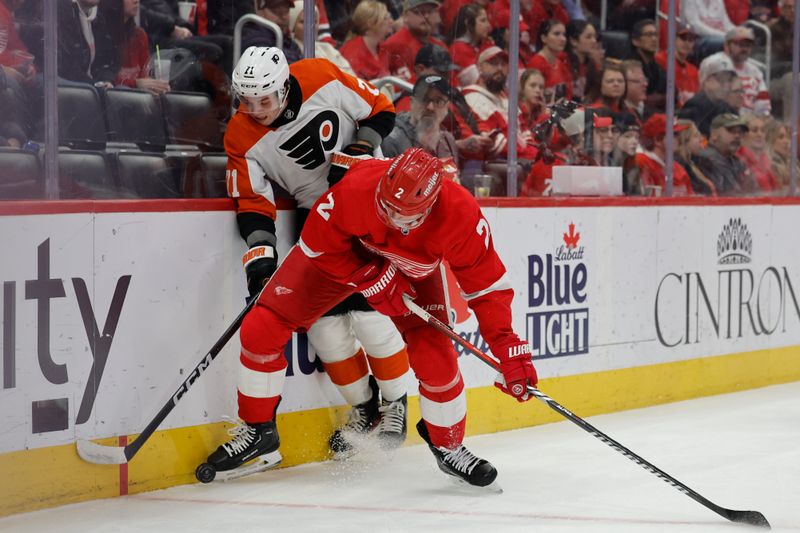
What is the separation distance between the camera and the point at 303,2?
4.62 metres

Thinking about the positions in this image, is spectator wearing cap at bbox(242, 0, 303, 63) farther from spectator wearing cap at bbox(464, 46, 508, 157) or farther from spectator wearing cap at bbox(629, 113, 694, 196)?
spectator wearing cap at bbox(629, 113, 694, 196)

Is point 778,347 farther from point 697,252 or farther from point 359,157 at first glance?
point 359,157

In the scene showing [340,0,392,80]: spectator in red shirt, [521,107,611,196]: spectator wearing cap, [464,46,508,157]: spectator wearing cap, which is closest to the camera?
[340,0,392,80]: spectator in red shirt

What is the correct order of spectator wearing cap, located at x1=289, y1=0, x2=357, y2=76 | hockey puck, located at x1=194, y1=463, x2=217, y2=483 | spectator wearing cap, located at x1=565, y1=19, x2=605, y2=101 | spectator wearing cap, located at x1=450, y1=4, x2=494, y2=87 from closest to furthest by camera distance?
hockey puck, located at x1=194, y1=463, x2=217, y2=483 < spectator wearing cap, located at x1=289, y1=0, x2=357, y2=76 < spectator wearing cap, located at x1=450, y1=4, x2=494, y2=87 < spectator wearing cap, located at x1=565, y1=19, x2=605, y2=101

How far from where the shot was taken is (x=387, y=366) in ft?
14.5

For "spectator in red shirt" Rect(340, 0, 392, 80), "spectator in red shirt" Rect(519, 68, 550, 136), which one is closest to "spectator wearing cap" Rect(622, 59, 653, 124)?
"spectator in red shirt" Rect(519, 68, 550, 136)

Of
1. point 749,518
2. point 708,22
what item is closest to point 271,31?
point 749,518

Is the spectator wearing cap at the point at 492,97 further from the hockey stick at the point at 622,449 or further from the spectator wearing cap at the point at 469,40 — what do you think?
the hockey stick at the point at 622,449

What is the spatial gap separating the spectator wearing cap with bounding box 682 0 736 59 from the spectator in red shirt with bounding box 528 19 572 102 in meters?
0.97

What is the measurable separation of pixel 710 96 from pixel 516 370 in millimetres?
3533

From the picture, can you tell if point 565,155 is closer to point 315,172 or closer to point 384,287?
point 315,172

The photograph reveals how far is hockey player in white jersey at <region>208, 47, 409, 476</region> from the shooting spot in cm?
400

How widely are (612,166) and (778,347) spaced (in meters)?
1.60

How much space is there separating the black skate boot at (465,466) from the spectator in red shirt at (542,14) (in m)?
2.32
